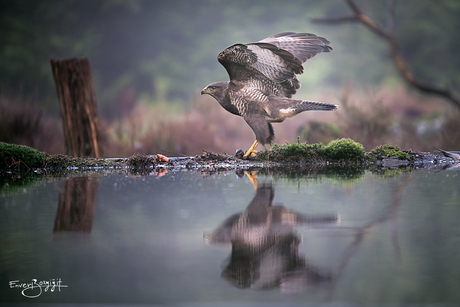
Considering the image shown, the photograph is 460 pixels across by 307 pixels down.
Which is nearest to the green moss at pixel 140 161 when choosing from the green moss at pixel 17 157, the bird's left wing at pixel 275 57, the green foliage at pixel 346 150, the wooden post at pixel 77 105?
the wooden post at pixel 77 105

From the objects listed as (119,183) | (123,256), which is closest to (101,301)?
(123,256)

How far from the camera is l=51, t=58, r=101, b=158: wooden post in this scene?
664 centimetres

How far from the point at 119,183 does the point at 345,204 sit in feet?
7.79

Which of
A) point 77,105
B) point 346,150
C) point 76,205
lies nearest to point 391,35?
point 76,205

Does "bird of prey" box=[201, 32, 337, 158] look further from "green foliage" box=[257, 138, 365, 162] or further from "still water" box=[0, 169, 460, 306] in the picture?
"still water" box=[0, 169, 460, 306]

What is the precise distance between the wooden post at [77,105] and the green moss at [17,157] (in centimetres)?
101

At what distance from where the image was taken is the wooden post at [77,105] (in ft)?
21.8

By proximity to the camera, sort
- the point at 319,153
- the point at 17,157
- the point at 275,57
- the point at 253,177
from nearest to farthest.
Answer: the point at 253,177 → the point at 275,57 → the point at 17,157 → the point at 319,153

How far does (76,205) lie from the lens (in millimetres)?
3102

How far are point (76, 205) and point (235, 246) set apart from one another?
5.22 feet

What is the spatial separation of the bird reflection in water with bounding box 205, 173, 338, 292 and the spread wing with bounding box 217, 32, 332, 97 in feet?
9.21

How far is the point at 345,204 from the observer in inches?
117

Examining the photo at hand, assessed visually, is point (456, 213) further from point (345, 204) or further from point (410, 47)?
point (410, 47)
